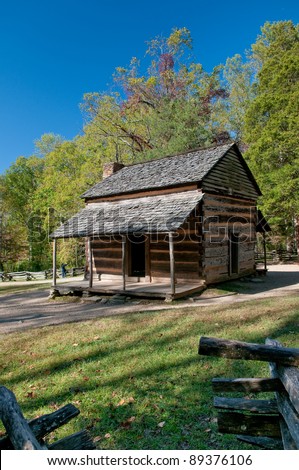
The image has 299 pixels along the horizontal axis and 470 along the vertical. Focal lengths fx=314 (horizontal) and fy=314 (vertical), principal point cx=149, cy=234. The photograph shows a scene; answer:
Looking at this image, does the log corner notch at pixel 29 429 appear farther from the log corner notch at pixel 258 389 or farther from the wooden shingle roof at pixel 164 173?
the wooden shingle roof at pixel 164 173

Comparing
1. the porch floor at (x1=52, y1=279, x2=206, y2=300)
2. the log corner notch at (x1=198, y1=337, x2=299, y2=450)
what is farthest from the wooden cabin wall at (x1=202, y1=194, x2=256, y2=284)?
the log corner notch at (x1=198, y1=337, x2=299, y2=450)

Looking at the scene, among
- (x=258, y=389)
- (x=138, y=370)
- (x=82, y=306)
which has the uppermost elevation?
(x=258, y=389)

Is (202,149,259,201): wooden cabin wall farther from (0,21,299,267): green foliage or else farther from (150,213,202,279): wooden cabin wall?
(0,21,299,267): green foliage

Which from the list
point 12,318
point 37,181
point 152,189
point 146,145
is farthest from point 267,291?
point 37,181

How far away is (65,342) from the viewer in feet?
23.7

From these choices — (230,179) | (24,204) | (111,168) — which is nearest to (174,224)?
(230,179)

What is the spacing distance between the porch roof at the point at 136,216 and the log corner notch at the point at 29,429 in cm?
864

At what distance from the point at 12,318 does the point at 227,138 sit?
2814 cm

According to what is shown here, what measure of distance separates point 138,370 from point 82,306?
22.7 feet

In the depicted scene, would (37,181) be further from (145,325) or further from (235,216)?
(145,325)

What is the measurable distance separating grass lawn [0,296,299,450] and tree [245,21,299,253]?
15.1m

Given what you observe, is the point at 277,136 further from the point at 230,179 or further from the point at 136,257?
the point at 136,257

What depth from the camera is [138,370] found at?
217 inches

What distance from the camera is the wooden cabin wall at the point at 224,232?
44.9ft
